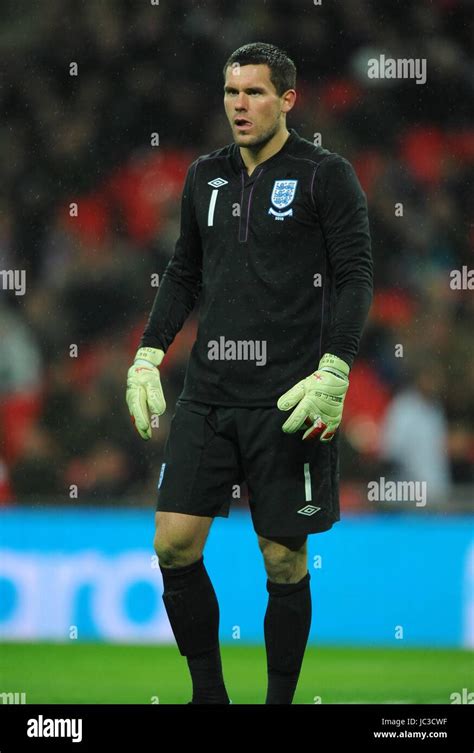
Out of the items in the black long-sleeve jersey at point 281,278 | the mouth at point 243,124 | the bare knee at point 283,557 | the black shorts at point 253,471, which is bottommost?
the bare knee at point 283,557

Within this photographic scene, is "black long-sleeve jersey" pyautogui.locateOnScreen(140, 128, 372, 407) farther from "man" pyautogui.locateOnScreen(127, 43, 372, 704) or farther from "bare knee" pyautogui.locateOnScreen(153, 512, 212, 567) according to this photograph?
"bare knee" pyautogui.locateOnScreen(153, 512, 212, 567)

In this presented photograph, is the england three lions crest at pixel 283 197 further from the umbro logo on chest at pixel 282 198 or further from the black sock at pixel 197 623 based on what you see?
the black sock at pixel 197 623

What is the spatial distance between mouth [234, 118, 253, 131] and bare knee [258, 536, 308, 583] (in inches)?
46.2

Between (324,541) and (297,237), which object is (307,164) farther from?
(324,541)

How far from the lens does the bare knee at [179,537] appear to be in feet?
12.8

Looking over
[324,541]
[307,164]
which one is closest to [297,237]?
[307,164]

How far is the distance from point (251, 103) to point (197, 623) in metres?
1.49

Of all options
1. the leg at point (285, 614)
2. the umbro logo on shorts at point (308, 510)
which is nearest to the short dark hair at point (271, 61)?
the umbro logo on shorts at point (308, 510)

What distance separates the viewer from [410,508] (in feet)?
21.1

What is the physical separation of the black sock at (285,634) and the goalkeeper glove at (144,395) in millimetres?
595

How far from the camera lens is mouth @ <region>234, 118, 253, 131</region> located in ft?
13.1

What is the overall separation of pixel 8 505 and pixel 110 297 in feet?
4.82

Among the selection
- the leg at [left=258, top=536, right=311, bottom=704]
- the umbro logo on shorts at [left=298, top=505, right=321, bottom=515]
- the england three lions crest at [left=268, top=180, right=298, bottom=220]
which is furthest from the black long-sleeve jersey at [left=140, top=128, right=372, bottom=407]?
the leg at [left=258, top=536, right=311, bottom=704]
